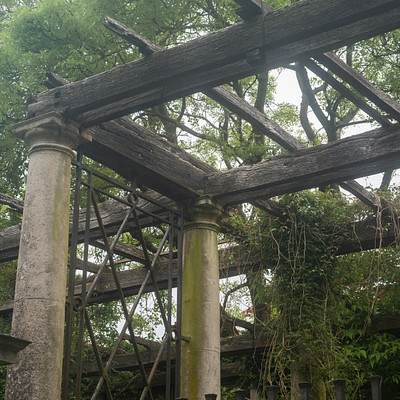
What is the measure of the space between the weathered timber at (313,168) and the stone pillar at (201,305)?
333 mm

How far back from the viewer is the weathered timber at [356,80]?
523cm

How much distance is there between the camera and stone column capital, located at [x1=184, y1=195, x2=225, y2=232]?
22.9 ft

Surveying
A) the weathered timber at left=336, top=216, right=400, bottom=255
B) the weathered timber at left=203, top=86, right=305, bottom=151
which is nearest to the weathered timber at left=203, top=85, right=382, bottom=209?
the weathered timber at left=203, top=86, right=305, bottom=151

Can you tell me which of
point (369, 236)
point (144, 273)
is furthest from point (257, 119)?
point (144, 273)

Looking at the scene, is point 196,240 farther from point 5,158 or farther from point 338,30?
point 5,158

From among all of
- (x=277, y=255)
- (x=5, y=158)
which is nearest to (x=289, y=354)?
(x=277, y=255)

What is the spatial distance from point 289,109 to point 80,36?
178 inches

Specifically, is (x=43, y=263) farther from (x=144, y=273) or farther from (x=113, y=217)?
(x=144, y=273)

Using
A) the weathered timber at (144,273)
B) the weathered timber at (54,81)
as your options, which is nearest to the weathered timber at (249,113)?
the weathered timber at (54,81)

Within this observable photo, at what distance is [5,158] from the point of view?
391 inches

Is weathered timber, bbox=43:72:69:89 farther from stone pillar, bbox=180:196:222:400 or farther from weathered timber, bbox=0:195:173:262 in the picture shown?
stone pillar, bbox=180:196:222:400

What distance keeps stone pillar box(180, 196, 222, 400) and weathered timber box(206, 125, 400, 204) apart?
333mm

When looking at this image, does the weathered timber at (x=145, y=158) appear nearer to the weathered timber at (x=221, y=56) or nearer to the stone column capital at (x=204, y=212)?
the stone column capital at (x=204, y=212)

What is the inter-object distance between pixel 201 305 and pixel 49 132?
2520 mm
